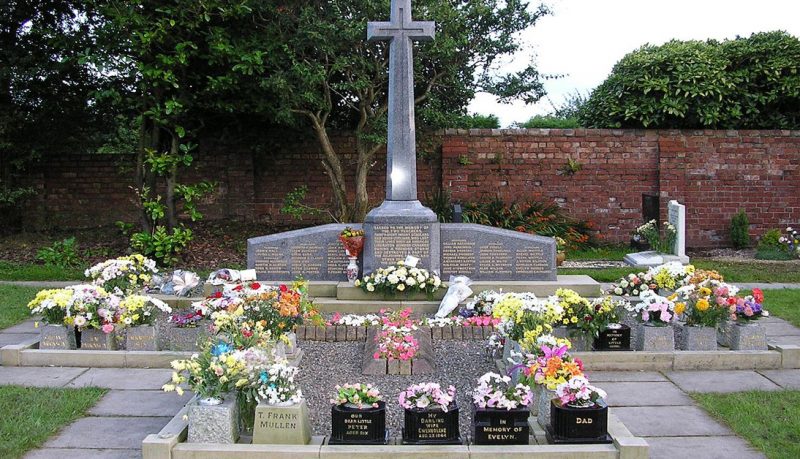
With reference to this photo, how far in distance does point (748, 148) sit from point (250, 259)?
32.0 feet

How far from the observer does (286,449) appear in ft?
13.7

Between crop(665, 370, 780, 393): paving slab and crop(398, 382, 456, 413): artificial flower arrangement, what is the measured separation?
8.09 ft

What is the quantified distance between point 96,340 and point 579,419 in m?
4.38

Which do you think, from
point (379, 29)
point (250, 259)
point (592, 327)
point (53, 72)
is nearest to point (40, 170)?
point (53, 72)

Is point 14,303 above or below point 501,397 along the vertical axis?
below

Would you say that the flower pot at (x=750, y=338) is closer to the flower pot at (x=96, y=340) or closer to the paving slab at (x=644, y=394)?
the paving slab at (x=644, y=394)

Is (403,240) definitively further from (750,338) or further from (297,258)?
(750,338)

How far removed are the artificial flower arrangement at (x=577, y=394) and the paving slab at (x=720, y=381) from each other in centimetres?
183

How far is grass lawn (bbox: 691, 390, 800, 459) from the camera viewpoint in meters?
4.65

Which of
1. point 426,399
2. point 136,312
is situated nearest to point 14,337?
point 136,312

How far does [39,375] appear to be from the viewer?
6.25m

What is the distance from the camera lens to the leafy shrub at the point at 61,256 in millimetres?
12109

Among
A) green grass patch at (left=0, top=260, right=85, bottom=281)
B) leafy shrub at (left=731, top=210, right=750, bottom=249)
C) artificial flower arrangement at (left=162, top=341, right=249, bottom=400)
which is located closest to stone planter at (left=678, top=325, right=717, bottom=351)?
artificial flower arrangement at (left=162, top=341, right=249, bottom=400)

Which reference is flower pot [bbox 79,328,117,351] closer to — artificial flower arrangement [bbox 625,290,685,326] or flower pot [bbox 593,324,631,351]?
flower pot [bbox 593,324,631,351]
